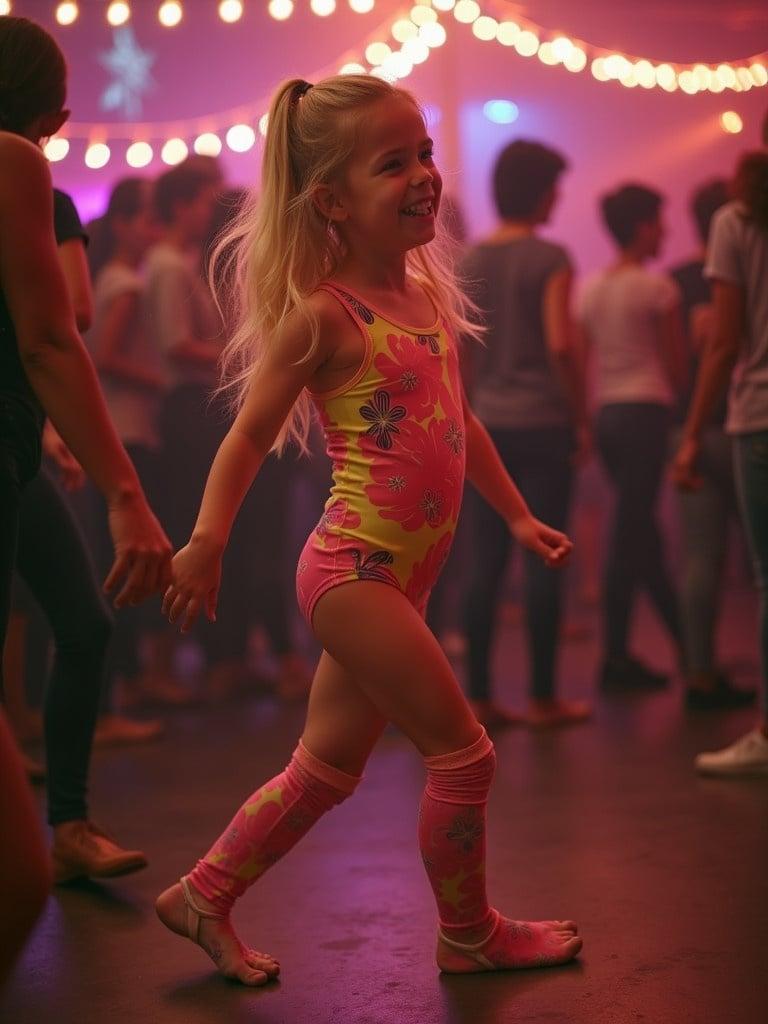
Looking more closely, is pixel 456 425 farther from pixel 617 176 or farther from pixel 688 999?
pixel 617 176

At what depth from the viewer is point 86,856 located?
102 inches

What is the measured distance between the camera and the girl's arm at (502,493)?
7.45ft

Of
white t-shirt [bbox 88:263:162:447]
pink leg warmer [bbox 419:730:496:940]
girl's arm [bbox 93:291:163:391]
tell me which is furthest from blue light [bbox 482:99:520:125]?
pink leg warmer [bbox 419:730:496:940]

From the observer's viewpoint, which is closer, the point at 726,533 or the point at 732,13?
the point at 726,533

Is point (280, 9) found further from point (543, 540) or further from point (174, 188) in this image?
point (543, 540)

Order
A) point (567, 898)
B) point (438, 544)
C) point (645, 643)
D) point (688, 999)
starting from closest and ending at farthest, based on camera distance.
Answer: point (688, 999) → point (438, 544) → point (567, 898) → point (645, 643)

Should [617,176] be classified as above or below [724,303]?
above

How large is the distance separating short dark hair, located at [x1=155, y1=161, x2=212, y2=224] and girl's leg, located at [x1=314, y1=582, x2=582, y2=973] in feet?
9.66

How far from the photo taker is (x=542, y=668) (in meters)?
4.10

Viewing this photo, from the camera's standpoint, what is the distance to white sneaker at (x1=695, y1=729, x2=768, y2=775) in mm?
3256

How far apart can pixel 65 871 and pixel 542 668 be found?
1.83 metres

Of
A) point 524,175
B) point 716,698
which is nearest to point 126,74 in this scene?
point 524,175

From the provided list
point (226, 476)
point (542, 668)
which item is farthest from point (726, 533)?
point (226, 476)

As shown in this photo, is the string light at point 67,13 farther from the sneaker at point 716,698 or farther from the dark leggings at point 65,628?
the dark leggings at point 65,628
